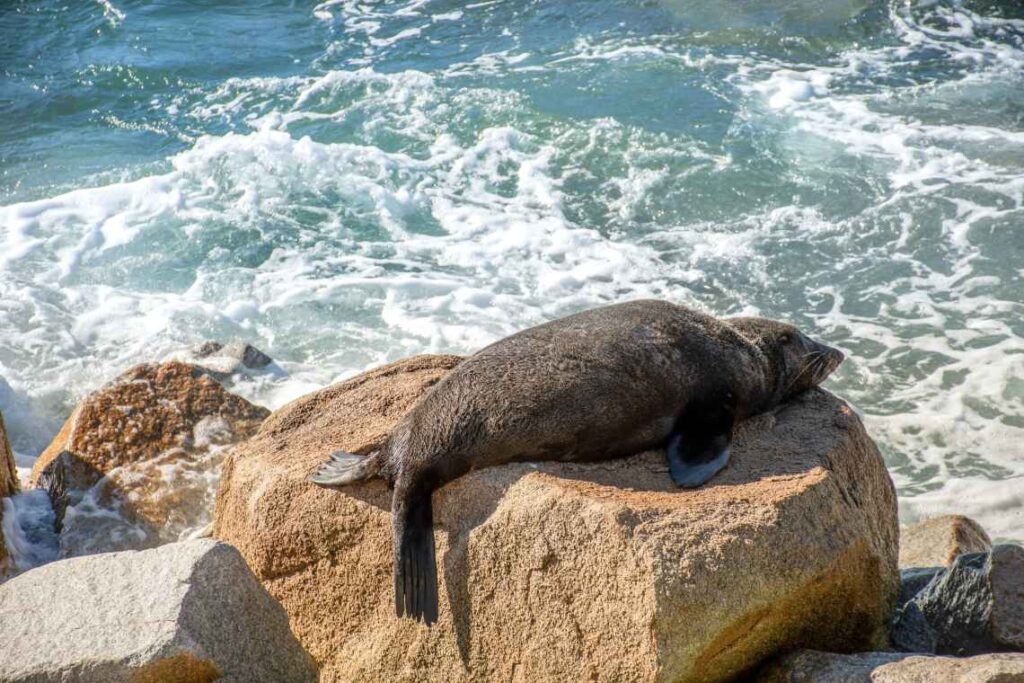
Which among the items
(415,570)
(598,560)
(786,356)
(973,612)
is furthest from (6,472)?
(973,612)

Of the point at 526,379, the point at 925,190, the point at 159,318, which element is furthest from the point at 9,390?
the point at 925,190

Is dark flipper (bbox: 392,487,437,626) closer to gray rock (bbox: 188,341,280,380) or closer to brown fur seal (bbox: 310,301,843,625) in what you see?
brown fur seal (bbox: 310,301,843,625)

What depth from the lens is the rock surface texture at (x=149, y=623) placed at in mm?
3820

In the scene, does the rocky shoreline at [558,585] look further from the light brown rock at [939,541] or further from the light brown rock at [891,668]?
the light brown rock at [939,541]

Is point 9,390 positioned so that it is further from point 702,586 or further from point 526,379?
point 702,586

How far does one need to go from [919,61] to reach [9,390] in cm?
1114

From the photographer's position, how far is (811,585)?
12.8 feet

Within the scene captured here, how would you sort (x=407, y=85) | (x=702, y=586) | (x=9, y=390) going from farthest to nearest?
(x=407, y=85)
(x=9, y=390)
(x=702, y=586)

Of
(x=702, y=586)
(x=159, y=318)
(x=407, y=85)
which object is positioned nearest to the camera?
(x=702, y=586)

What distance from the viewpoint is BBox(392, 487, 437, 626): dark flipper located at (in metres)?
4.11

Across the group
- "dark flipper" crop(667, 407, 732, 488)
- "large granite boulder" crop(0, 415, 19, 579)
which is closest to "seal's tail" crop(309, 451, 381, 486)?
"dark flipper" crop(667, 407, 732, 488)

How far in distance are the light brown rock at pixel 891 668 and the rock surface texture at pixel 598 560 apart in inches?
4.5

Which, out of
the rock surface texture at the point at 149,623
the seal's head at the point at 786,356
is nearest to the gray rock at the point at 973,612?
the seal's head at the point at 786,356

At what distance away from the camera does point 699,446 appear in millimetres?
4590
